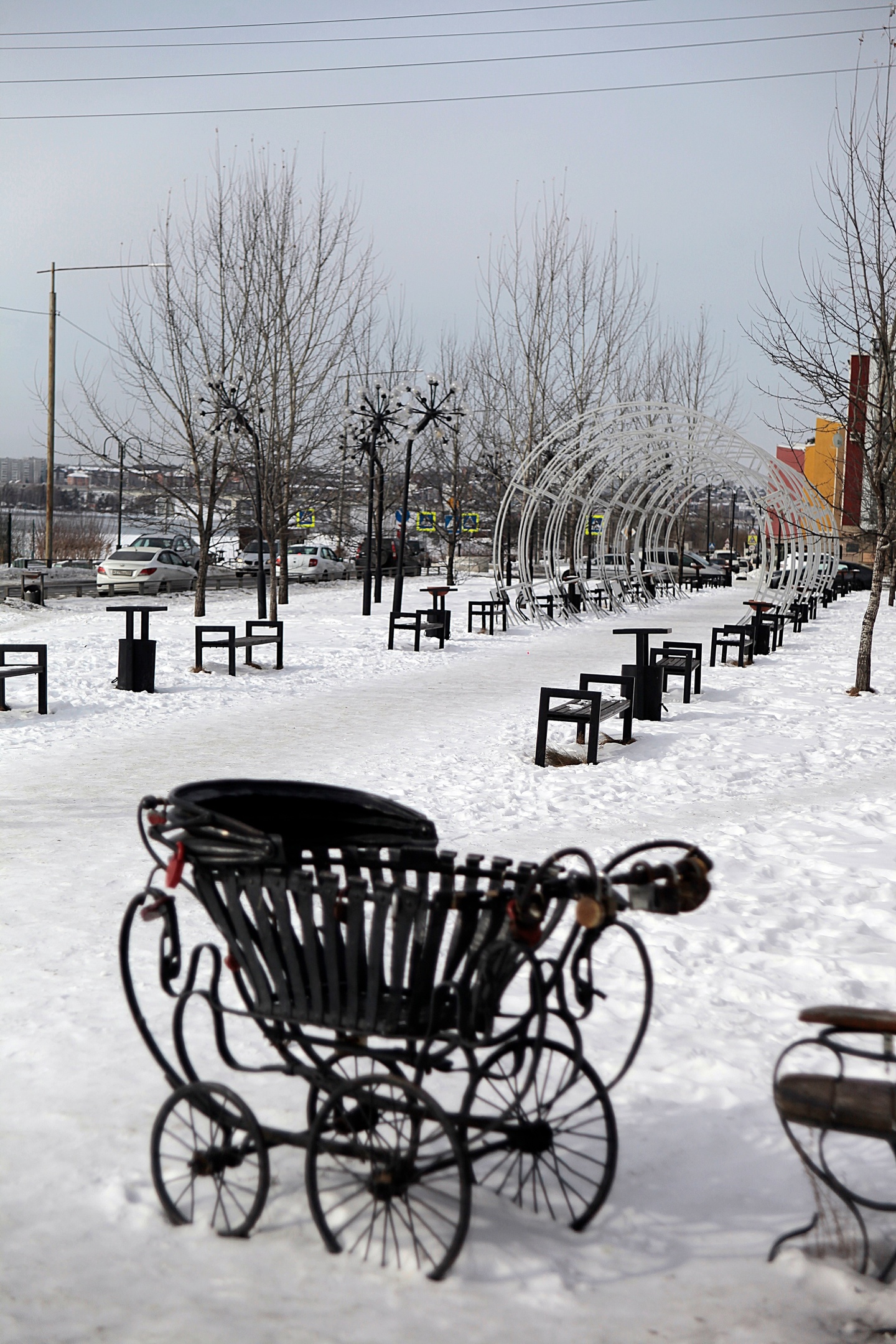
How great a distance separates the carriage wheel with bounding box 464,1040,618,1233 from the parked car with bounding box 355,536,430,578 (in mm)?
30635

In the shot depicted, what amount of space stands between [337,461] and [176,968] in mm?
22900

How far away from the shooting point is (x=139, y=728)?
9797 mm

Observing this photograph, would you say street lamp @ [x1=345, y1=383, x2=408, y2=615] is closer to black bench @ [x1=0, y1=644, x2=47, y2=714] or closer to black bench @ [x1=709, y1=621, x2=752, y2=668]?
black bench @ [x1=709, y1=621, x2=752, y2=668]

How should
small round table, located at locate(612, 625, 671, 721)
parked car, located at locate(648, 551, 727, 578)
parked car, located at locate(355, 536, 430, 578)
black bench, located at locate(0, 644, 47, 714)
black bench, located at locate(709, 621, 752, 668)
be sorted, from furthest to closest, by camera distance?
parked car, located at locate(648, 551, 727, 578)
parked car, located at locate(355, 536, 430, 578)
black bench, located at locate(709, 621, 752, 668)
small round table, located at locate(612, 625, 671, 721)
black bench, located at locate(0, 644, 47, 714)

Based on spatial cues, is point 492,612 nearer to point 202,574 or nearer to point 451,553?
point 202,574

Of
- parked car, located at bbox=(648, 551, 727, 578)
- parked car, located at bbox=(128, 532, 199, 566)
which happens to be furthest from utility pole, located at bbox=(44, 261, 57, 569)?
parked car, located at bbox=(648, 551, 727, 578)

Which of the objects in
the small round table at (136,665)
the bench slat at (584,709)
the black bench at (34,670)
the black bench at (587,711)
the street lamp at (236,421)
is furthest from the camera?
the street lamp at (236,421)

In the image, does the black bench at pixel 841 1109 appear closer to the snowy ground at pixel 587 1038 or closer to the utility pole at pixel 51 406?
the snowy ground at pixel 587 1038

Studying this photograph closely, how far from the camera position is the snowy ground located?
8.26ft

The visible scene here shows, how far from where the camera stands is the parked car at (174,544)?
31.2 m

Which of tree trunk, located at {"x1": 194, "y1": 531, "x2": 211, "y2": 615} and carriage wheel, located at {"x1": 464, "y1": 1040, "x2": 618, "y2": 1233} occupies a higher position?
tree trunk, located at {"x1": 194, "y1": 531, "x2": 211, "y2": 615}

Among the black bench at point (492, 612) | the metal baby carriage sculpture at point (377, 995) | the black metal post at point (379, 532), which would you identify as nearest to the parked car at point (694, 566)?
the black metal post at point (379, 532)

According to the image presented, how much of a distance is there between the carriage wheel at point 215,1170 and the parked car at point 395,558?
101ft

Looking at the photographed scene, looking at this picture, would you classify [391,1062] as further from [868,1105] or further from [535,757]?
[535,757]
